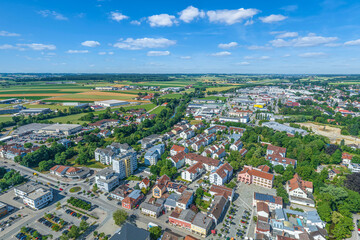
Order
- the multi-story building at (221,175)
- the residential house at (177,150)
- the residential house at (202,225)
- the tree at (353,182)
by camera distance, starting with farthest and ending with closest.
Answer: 1. the residential house at (177,150)
2. the multi-story building at (221,175)
3. the tree at (353,182)
4. the residential house at (202,225)

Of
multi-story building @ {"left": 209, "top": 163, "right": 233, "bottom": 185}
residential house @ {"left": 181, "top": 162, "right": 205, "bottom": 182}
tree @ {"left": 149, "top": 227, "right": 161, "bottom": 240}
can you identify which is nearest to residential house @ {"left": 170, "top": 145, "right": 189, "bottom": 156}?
residential house @ {"left": 181, "top": 162, "right": 205, "bottom": 182}

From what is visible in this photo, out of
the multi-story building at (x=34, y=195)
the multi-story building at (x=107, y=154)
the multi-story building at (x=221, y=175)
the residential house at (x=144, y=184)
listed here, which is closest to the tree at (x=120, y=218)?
the residential house at (x=144, y=184)

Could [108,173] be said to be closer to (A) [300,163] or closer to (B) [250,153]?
(B) [250,153]

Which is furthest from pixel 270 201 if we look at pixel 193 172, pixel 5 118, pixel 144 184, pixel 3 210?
pixel 5 118

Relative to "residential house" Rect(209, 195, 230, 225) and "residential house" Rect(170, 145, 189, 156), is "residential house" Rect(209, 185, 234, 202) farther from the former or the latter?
"residential house" Rect(170, 145, 189, 156)

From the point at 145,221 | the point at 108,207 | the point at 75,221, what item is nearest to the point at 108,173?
the point at 108,207

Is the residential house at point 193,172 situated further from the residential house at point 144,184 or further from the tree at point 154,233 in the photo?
the tree at point 154,233
